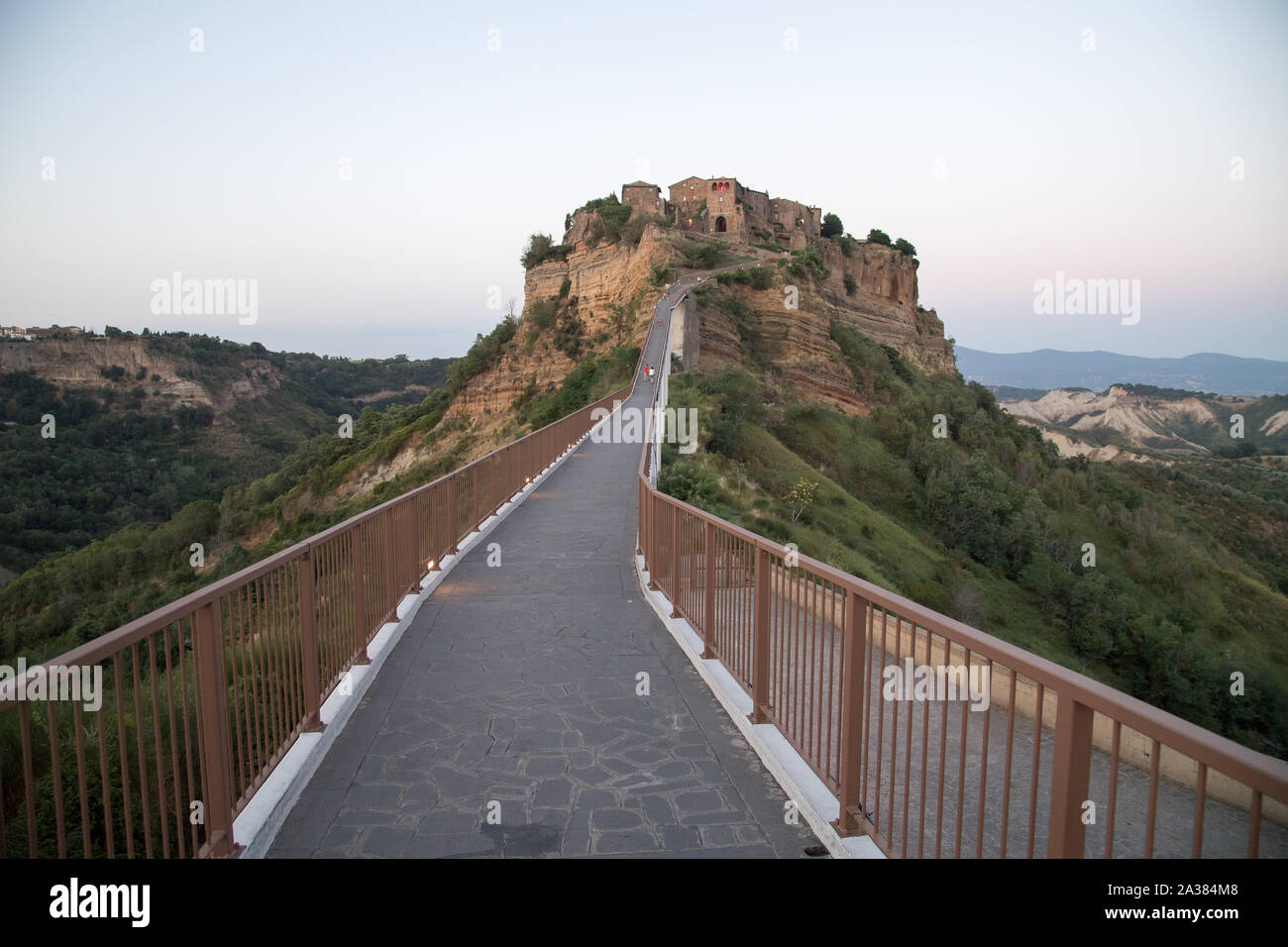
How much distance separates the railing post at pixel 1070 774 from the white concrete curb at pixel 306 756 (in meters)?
3.31

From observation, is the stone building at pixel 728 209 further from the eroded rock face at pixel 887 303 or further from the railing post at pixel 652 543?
the railing post at pixel 652 543

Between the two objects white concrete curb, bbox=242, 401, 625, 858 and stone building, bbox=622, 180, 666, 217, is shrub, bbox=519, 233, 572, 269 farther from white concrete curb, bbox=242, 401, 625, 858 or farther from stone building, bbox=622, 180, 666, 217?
white concrete curb, bbox=242, 401, 625, 858

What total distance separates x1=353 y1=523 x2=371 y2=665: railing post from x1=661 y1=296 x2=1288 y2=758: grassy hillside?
34.4ft

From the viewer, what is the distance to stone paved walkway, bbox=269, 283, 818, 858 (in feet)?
12.3

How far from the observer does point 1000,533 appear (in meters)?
35.0

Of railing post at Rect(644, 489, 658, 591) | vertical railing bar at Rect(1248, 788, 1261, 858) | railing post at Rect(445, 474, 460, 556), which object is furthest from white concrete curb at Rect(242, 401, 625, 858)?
vertical railing bar at Rect(1248, 788, 1261, 858)

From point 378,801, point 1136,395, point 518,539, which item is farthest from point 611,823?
point 1136,395

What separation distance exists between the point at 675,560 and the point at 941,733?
487 cm

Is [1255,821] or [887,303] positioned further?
[887,303]

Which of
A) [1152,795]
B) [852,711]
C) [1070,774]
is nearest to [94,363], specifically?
[852,711]

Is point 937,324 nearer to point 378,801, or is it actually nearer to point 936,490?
point 936,490

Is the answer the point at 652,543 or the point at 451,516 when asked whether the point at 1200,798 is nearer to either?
the point at 652,543

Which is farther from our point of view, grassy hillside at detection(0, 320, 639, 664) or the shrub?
the shrub
